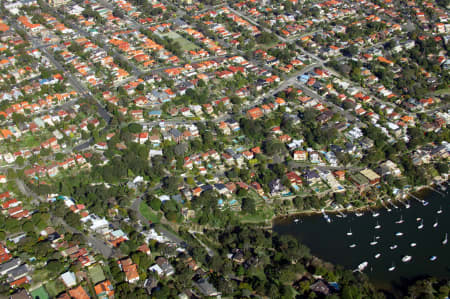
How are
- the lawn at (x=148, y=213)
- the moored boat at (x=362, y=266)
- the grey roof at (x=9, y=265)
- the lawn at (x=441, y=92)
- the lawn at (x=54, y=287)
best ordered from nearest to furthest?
1. the lawn at (x=54, y=287)
2. the grey roof at (x=9, y=265)
3. the moored boat at (x=362, y=266)
4. the lawn at (x=148, y=213)
5. the lawn at (x=441, y=92)

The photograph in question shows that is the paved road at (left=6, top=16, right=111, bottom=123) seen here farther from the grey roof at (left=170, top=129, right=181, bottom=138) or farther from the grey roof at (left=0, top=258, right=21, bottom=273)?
the grey roof at (left=0, top=258, right=21, bottom=273)

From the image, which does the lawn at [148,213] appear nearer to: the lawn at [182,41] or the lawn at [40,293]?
the lawn at [40,293]

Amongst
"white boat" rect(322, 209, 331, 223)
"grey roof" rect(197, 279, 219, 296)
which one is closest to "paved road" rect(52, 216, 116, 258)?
"grey roof" rect(197, 279, 219, 296)

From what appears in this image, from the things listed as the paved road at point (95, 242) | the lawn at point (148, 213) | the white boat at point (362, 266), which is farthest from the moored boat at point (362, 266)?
the paved road at point (95, 242)

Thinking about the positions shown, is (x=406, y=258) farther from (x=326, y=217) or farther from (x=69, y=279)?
(x=69, y=279)

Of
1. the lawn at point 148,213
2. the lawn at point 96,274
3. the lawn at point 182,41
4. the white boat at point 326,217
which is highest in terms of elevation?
the lawn at point 96,274

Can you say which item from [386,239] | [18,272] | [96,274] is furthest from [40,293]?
[386,239]

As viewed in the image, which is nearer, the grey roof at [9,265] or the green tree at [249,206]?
the grey roof at [9,265]
